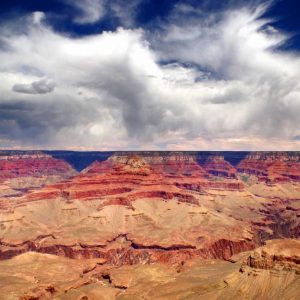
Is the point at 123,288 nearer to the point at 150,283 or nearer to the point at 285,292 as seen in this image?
the point at 150,283

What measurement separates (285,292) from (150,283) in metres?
50.0

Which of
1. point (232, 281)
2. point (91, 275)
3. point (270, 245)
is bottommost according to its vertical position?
point (91, 275)

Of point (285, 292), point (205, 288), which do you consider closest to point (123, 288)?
point (205, 288)

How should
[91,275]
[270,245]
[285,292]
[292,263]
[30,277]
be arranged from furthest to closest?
[91,275] < [30,277] < [270,245] < [292,263] < [285,292]

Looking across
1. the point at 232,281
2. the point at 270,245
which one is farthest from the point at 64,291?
the point at 270,245

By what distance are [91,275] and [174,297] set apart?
178 ft

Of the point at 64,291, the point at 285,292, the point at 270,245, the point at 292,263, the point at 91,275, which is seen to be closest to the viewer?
the point at 285,292

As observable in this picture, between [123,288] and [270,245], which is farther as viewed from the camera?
[123,288]

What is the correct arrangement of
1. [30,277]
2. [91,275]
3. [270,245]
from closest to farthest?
[270,245], [30,277], [91,275]

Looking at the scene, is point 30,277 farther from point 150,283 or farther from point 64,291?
point 150,283

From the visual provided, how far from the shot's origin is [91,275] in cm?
17112

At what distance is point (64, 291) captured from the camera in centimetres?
14638

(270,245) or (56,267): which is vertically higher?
(270,245)

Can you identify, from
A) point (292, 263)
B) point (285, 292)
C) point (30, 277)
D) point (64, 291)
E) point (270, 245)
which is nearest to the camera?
point (285, 292)
